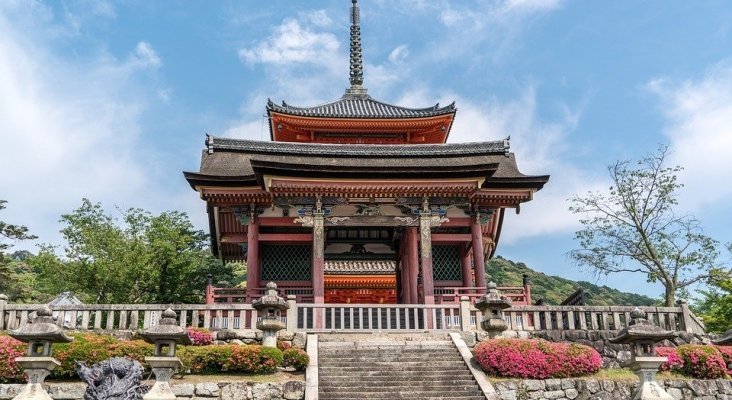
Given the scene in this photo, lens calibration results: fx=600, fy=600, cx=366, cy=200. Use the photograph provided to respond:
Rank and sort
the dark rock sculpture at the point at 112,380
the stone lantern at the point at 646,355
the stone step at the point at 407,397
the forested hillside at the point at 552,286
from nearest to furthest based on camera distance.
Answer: the dark rock sculpture at the point at 112,380 < the stone lantern at the point at 646,355 < the stone step at the point at 407,397 < the forested hillside at the point at 552,286

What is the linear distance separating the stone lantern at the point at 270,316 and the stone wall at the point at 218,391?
2186 millimetres

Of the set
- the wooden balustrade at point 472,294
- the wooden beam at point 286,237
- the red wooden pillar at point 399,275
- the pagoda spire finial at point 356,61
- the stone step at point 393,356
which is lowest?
the stone step at point 393,356

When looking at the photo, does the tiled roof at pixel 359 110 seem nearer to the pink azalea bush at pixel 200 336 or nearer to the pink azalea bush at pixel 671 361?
the pink azalea bush at pixel 200 336

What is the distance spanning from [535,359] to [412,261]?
929 cm

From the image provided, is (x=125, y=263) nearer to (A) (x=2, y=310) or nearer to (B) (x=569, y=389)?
(A) (x=2, y=310)

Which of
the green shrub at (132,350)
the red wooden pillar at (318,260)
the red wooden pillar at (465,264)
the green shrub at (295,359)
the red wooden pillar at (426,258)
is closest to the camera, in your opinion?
the green shrub at (132,350)

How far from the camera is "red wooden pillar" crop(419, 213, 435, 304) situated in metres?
20.2

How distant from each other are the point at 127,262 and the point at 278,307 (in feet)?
44.8

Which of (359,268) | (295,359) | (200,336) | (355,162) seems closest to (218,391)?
(295,359)

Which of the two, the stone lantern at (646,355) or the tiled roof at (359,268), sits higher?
the tiled roof at (359,268)

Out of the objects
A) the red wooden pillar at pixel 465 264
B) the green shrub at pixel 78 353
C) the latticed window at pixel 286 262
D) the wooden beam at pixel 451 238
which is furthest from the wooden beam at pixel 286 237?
the green shrub at pixel 78 353

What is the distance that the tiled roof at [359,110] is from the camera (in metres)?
28.9

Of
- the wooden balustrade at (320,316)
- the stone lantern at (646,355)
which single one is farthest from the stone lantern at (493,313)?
the stone lantern at (646,355)

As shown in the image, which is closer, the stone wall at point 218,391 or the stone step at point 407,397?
the stone wall at point 218,391
